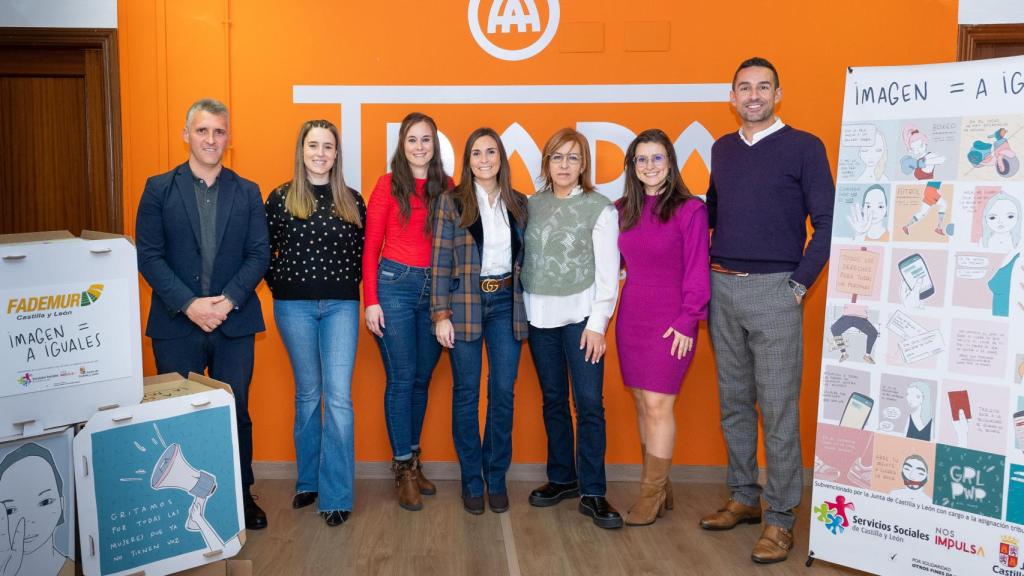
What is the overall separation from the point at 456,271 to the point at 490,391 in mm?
532

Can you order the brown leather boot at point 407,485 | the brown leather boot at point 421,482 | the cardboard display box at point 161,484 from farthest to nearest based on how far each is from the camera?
the brown leather boot at point 421,482
the brown leather boot at point 407,485
the cardboard display box at point 161,484

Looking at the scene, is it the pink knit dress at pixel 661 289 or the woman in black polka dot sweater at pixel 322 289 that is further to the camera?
the woman in black polka dot sweater at pixel 322 289

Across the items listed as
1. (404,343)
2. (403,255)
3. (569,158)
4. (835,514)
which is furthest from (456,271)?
(835,514)

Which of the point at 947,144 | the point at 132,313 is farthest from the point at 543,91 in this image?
the point at 132,313

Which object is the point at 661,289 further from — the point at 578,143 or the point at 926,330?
the point at 926,330

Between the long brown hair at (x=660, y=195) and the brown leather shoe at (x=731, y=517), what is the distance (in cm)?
123

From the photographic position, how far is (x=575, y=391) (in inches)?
119

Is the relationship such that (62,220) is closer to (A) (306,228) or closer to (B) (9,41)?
(B) (9,41)

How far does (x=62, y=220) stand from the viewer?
3.63 meters

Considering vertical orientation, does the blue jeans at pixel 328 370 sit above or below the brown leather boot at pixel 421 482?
above

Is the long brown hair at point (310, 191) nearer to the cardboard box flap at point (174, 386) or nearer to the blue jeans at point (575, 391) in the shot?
the cardboard box flap at point (174, 386)

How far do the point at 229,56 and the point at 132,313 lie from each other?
1763mm

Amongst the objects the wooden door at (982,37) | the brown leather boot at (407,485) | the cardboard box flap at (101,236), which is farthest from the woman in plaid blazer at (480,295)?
the wooden door at (982,37)

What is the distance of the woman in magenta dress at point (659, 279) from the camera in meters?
2.80
